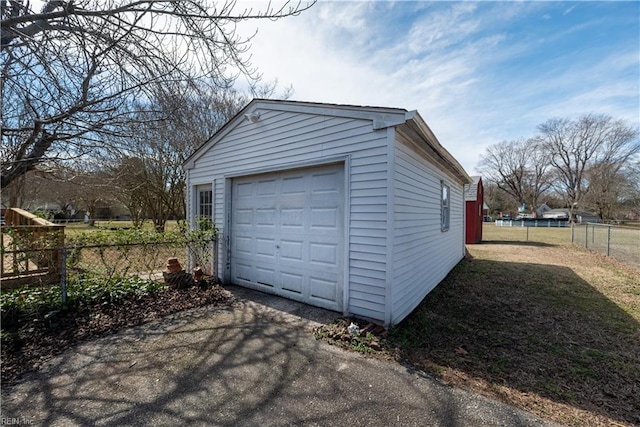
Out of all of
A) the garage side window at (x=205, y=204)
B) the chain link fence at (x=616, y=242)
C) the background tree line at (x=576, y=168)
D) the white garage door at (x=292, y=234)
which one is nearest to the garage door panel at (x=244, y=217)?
the white garage door at (x=292, y=234)

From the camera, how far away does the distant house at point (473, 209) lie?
15.2m

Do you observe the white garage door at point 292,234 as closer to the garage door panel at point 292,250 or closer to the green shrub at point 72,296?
the garage door panel at point 292,250

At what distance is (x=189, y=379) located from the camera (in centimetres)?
273

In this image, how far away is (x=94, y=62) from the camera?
3.54 m

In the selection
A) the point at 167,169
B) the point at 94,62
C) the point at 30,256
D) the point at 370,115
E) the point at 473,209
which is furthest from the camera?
the point at 473,209

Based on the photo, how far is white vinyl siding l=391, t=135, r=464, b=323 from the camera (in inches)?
159

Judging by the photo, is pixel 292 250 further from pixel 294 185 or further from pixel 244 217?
pixel 244 217

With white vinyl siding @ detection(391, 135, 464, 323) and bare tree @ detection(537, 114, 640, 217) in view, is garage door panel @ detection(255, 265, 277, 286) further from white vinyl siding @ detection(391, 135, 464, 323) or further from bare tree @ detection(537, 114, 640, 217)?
bare tree @ detection(537, 114, 640, 217)

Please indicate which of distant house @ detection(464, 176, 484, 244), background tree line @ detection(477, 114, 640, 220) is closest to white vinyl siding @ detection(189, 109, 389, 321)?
distant house @ detection(464, 176, 484, 244)

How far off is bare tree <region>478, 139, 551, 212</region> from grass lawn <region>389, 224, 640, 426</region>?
43.4 meters

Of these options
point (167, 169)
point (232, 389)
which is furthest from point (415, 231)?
point (167, 169)

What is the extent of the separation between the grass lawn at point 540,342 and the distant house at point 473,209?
8.30 meters

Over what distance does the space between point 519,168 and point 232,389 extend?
5287 cm

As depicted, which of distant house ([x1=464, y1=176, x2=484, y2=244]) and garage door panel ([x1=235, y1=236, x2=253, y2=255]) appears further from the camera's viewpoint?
distant house ([x1=464, y1=176, x2=484, y2=244])
